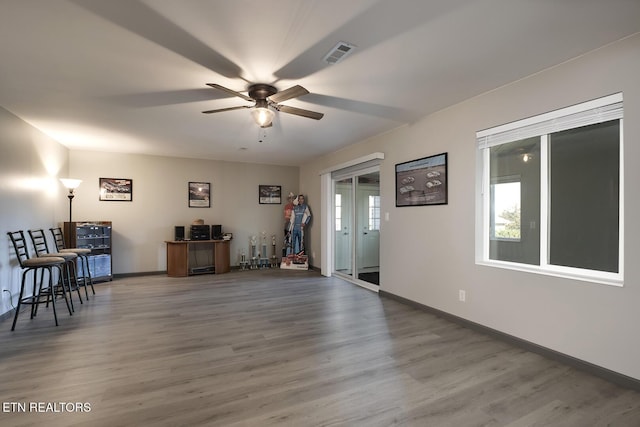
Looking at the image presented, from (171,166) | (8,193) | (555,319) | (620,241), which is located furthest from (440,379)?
(171,166)

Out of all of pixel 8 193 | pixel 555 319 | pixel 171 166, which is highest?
pixel 171 166

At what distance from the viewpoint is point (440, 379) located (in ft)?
7.80

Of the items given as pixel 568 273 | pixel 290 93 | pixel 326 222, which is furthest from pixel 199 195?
pixel 568 273

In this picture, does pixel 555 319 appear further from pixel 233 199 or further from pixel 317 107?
pixel 233 199

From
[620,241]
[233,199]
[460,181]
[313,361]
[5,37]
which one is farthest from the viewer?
[233,199]

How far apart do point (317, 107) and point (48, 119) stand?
3.70m

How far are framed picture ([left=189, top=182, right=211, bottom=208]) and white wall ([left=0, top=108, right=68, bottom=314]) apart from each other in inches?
92.4

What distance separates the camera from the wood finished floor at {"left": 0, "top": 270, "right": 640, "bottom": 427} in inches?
76.7

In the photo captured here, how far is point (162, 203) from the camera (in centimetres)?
668

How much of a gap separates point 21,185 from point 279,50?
4.24 m

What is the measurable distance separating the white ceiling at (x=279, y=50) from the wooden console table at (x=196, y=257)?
10.2ft

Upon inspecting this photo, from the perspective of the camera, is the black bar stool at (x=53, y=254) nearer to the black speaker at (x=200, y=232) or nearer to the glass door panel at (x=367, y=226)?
the black speaker at (x=200, y=232)

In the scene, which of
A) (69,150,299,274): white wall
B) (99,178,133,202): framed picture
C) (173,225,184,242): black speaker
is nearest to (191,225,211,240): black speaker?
(173,225,184,242): black speaker

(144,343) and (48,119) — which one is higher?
(48,119)
